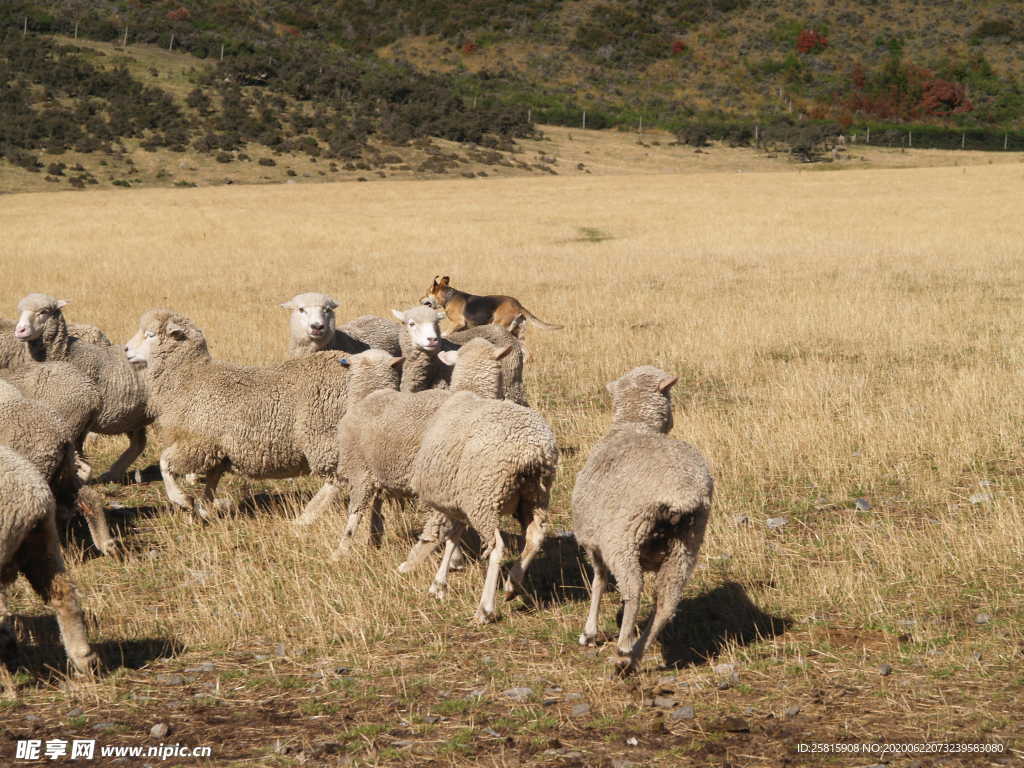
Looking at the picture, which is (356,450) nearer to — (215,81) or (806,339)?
(806,339)

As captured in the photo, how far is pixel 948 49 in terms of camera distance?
353ft

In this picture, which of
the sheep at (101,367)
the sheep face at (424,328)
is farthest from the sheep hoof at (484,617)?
the sheep at (101,367)

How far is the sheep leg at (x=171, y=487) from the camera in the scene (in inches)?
337

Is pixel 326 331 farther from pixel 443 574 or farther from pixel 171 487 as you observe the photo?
pixel 443 574

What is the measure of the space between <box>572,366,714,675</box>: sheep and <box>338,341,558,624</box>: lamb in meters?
0.48

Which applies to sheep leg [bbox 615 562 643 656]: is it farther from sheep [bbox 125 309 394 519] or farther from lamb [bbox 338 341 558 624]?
sheep [bbox 125 309 394 519]

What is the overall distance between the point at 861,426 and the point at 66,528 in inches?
263

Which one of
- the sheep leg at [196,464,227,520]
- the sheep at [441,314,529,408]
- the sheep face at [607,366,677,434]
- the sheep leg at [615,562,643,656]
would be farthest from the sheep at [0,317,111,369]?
the sheep leg at [615,562,643,656]

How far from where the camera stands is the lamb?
20.4ft

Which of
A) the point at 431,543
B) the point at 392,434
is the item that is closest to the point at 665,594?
the point at 431,543

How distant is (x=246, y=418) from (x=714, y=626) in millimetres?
4031

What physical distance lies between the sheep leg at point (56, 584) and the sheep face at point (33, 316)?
15.8ft

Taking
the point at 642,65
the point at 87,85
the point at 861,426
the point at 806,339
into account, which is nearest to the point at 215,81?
the point at 87,85

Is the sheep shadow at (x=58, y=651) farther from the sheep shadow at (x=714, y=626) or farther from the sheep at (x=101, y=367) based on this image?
the sheep at (x=101, y=367)
